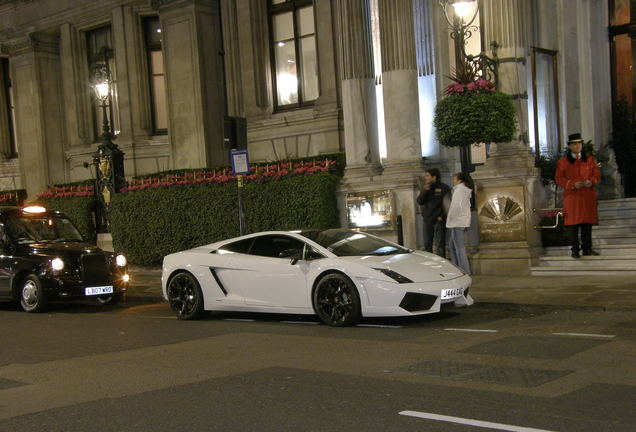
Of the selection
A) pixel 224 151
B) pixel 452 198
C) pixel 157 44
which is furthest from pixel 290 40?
pixel 452 198

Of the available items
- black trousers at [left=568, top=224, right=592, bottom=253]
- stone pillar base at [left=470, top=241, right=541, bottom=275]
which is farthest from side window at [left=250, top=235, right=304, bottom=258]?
black trousers at [left=568, top=224, right=592, bottom=253]

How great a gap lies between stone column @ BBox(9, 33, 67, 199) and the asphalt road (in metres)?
18.9

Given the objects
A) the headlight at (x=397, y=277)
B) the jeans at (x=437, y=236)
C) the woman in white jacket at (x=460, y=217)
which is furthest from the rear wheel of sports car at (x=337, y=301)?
the jeans at (x=437, y=236)

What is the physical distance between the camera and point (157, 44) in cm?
2641

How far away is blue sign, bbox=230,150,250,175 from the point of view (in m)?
14.9

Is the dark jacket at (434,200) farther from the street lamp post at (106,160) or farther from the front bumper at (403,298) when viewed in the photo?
the street lamp post at (106,160)

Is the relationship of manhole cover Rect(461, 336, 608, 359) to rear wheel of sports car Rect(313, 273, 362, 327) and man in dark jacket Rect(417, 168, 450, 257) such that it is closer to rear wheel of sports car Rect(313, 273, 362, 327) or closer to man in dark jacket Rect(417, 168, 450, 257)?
rear wheel of sports car Rect(313, 273, 362, 327)

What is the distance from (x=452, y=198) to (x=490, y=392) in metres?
7.83

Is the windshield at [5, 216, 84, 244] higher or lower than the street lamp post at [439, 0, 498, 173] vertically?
lower

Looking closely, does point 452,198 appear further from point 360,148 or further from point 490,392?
point 490,392

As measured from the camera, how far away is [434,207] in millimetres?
14680

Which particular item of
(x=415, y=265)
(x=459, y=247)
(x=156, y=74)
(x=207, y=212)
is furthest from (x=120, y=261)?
(x=156, y=74)

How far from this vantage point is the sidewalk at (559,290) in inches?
419

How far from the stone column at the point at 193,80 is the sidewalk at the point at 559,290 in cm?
1209
